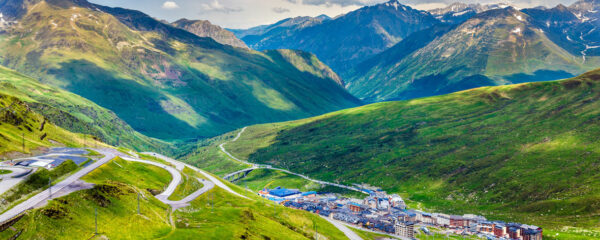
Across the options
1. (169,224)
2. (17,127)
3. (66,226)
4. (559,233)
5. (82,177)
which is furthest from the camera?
(559,233)

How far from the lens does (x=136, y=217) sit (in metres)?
94.2

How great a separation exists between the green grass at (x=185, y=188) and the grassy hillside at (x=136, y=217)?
5033 millimetres

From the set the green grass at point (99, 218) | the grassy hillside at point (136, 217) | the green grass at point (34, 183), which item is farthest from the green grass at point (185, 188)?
the green grass at point (99, 218)

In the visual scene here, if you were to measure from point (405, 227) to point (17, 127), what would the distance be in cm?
15627

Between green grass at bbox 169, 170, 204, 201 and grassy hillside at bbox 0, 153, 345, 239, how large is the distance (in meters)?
5.03

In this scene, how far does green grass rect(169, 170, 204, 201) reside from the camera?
13700cm

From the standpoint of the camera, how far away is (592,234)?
182125 millimetres

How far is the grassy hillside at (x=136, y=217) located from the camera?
7975 cm

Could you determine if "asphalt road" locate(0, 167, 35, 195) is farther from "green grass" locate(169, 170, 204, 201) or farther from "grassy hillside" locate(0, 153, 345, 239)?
"green grass" locate(169, 170, 204, 201)

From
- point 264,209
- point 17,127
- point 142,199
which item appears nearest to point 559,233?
point 264,209

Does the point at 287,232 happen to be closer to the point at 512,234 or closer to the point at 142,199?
the point at 142,199

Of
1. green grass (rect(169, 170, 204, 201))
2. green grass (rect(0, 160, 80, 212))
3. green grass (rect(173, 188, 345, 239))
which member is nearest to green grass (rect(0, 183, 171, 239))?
green grass (rect(173, 188, 345, 239))

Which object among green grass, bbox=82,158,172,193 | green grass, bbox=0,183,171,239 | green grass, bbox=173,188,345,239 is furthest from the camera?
green grass, bbox=82,158,172,193

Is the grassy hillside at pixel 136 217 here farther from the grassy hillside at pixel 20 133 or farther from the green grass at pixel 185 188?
the grassy hillside at pixel 20 133
